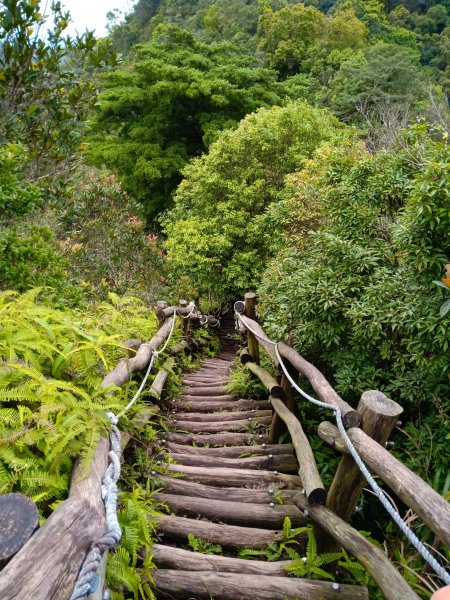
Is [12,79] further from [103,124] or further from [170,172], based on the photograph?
[103,124]

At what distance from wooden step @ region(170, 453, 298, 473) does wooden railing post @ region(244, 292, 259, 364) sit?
257 cm

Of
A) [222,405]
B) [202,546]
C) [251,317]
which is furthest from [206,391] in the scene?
[202,546]

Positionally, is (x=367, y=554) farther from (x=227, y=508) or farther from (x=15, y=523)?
(x=15, y=523)

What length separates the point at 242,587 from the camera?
2.41m

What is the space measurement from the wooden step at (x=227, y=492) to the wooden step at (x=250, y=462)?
39 cm

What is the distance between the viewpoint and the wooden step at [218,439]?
Result: 4332mm

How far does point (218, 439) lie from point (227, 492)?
1.08 m

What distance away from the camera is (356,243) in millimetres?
4621

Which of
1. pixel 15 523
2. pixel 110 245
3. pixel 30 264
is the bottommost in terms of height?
pixel 15 523

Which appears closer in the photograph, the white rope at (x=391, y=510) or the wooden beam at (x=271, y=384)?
the white rope at (x=391, y=510)

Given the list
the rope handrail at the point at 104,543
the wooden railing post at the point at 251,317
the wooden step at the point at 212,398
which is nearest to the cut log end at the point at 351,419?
the rope handrail at the point at 104,543

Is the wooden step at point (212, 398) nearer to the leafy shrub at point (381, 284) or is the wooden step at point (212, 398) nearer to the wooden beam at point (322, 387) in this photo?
the leafy shrub at point (381, 284)

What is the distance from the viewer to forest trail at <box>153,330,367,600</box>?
95.4 inches

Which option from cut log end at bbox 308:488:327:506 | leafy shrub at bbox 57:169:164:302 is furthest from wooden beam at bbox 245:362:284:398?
leafy shrub at bbox 57:169:164:302
